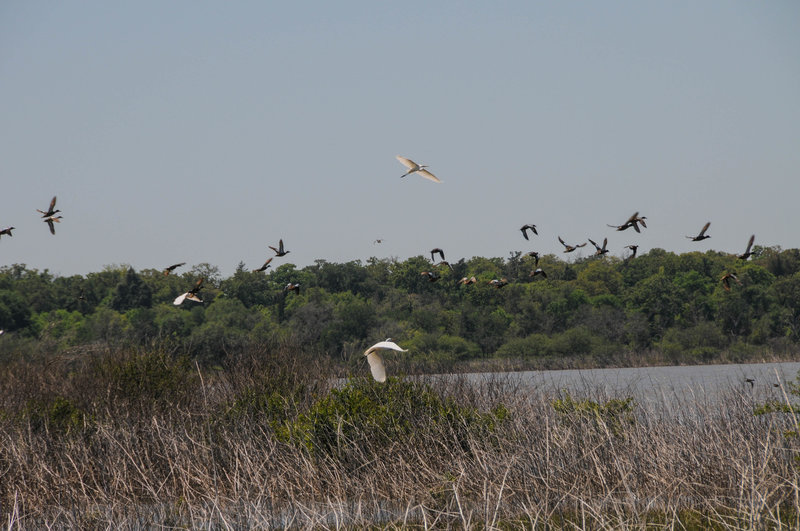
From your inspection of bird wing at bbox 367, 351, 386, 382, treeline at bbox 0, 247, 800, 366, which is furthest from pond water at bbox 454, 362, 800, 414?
treeline at bbox 0, 247, 800, 366

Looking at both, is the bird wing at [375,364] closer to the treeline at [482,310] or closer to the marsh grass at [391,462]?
the marsh grass at [391,462]

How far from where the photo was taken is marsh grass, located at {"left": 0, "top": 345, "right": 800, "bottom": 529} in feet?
29.7

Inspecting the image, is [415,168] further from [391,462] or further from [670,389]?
[670,389]

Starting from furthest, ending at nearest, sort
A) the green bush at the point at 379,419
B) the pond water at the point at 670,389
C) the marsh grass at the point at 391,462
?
the pond water at the point at 670,389 → the green bush at the point at 379,419 → the marsh grass at the point at 391,462

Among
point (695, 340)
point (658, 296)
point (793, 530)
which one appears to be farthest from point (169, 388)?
point (658, 296)

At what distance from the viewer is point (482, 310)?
201 feet

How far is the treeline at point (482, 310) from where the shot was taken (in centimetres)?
5366

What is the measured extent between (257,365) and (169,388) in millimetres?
1903

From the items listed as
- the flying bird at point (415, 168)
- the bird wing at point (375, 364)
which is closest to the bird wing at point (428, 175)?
the flying bird at point (415, 168)

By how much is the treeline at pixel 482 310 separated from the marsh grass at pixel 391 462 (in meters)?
33.8

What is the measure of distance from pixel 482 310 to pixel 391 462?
49957mm

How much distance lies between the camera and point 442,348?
54.8 metres

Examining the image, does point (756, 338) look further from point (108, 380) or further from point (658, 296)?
point (108, 380)

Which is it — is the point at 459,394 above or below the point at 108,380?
below
